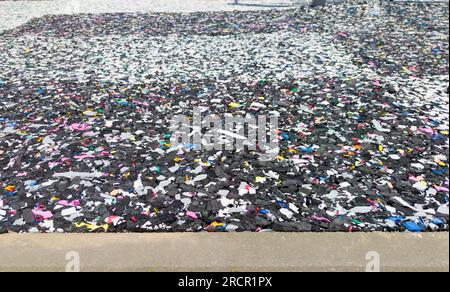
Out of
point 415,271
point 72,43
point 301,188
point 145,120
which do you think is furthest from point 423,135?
point 72,43

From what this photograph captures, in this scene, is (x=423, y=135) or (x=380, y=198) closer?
(x=380, y=198)

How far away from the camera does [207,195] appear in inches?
154

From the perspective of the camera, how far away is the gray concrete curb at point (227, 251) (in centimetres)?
293

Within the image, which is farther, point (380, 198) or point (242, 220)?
point (380, 198)

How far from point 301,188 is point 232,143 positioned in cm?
122

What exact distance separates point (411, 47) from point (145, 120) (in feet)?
19.9

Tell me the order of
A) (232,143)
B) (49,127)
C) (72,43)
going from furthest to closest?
(72,43) → (49,127) → (232,143)

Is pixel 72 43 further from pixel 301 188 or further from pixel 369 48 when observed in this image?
pixel 301 188

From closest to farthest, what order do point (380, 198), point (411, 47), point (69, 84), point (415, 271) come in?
point (415, 271) < point (380, 198) < point (69, 84) < point (411, 47)

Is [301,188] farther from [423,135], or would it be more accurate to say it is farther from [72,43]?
[72,43]

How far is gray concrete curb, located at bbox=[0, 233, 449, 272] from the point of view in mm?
2930

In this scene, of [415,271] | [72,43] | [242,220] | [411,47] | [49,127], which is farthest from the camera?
[72,43]

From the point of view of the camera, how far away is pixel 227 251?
3.09 m

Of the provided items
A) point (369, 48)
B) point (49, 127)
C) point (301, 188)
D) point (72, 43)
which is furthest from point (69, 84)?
point (369, 48)
